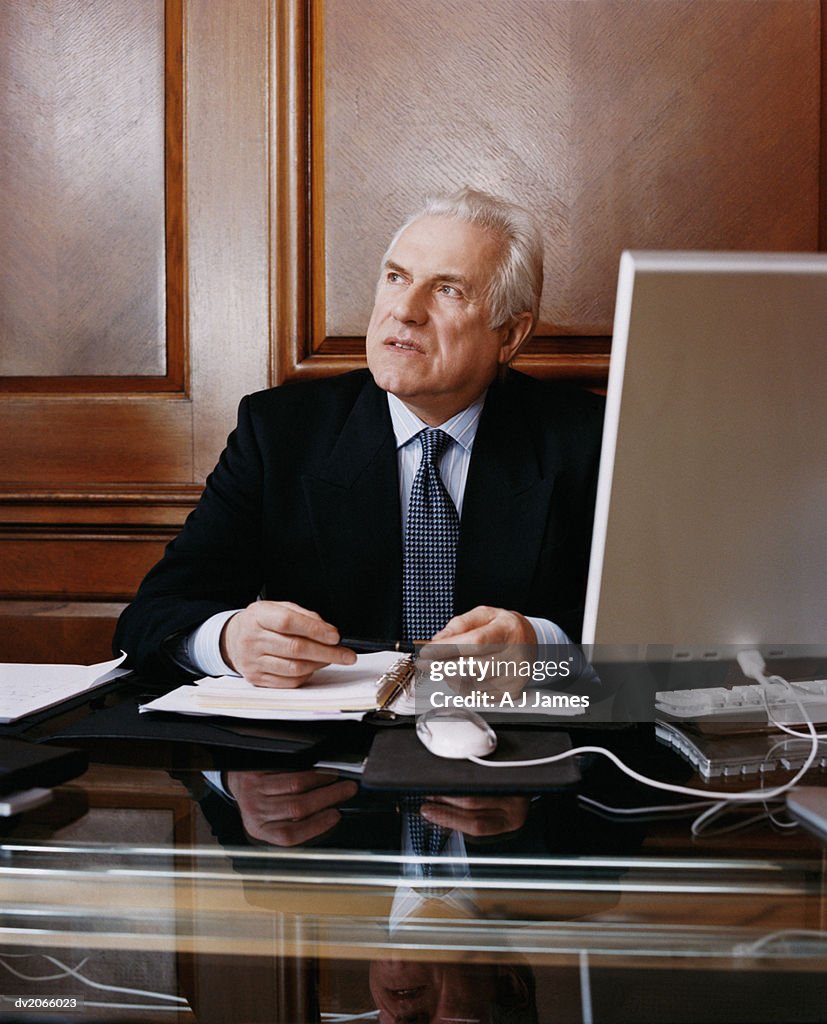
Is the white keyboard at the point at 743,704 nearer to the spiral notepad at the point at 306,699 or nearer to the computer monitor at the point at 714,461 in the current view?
the computer monitor at the point at 714,461

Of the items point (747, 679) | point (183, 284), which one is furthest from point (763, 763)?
point (183, 284)

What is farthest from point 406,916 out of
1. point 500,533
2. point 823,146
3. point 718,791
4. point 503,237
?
point 823,146

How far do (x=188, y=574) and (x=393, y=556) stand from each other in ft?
1.06

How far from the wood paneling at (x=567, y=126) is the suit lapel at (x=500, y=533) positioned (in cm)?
46

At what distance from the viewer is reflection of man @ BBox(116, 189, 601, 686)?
158 cm

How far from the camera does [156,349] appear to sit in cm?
202

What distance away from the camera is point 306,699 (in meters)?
0.97

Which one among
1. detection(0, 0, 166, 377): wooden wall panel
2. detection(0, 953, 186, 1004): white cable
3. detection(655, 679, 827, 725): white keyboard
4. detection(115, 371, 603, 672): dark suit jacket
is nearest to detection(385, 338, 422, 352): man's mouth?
detection(115, 371, 603, 672): dark suit jacket

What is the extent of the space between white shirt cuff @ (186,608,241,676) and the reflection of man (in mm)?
244

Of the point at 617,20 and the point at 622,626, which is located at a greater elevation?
the point at 617,20

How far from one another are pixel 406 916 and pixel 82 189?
72.0 inches

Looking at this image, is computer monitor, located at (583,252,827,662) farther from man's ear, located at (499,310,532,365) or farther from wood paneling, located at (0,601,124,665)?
wood paneling, located at (0,601,124,665)

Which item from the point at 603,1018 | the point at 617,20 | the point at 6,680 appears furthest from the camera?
the point at 617,20

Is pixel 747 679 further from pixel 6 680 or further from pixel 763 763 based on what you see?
pixel 6 680
